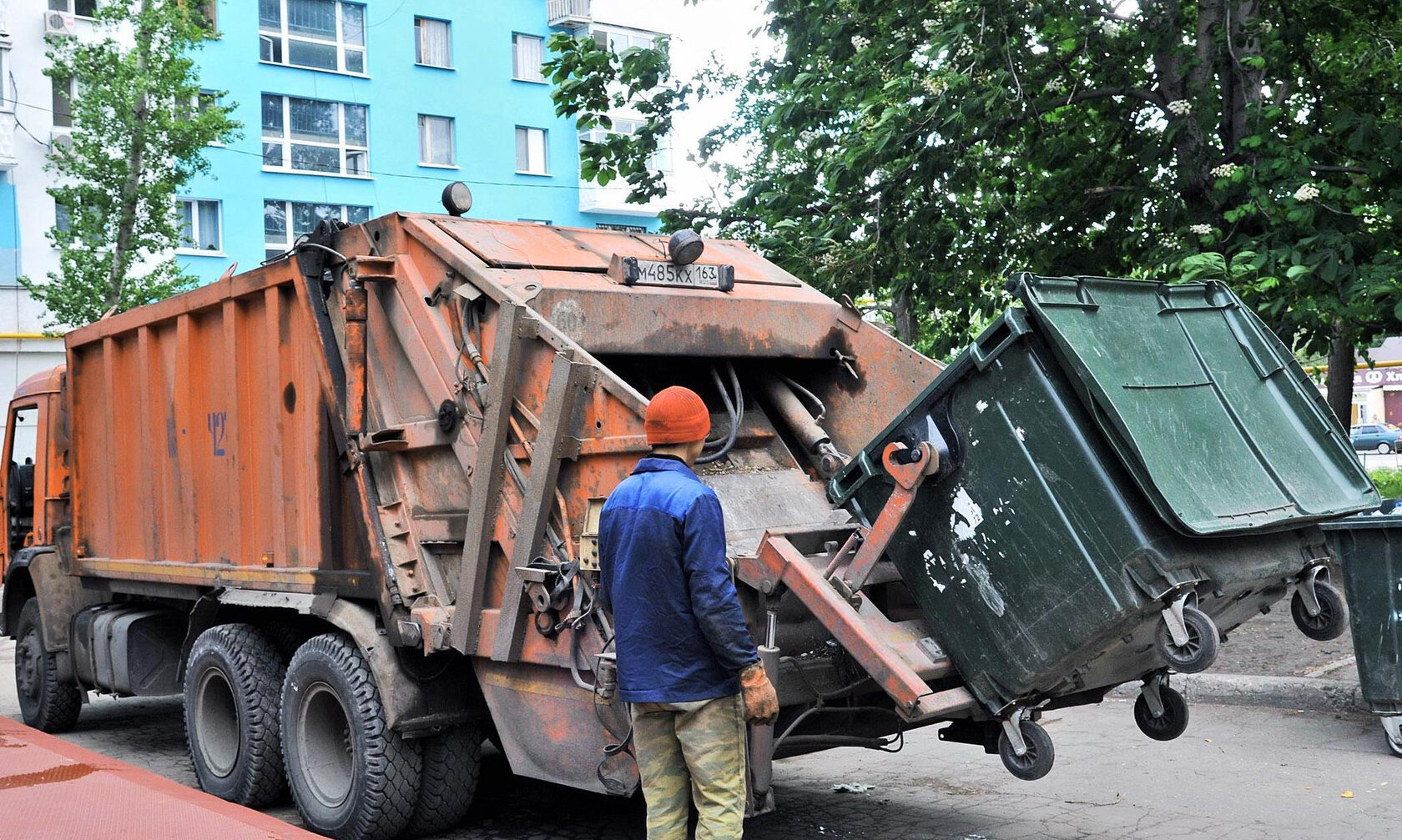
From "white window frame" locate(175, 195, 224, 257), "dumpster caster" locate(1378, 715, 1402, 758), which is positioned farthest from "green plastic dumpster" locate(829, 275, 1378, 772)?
"white window frame" locate(175, 195, 224, 257)

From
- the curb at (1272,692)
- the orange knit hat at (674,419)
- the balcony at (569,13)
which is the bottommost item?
the curb at (1272,692)

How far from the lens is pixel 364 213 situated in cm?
2839

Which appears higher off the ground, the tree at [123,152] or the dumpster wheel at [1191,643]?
the tree at [123,152]

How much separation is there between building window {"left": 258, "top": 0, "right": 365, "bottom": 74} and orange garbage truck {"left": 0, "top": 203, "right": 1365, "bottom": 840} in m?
22.3

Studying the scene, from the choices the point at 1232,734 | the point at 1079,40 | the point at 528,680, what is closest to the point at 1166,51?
the point at 1079,40

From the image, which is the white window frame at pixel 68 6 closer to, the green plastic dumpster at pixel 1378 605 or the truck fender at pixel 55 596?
the truck fender at pixel 55 596

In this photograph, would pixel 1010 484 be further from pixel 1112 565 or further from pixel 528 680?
pixel 528 680

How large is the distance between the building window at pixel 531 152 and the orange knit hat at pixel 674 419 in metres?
27.7

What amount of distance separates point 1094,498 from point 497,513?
2.03 meters

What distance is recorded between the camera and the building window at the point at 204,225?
26228 millimetres

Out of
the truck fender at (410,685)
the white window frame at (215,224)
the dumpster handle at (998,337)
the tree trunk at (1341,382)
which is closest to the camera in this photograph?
the dumpster handle at (998,337)

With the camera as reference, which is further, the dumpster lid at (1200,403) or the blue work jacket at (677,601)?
the dumpster lid at (1200,403)

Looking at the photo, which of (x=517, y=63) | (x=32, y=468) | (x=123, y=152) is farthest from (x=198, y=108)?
(x=517, y=63)

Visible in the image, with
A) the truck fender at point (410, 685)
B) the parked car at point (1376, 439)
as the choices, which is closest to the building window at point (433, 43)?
the truck fender at point (410, 685)
